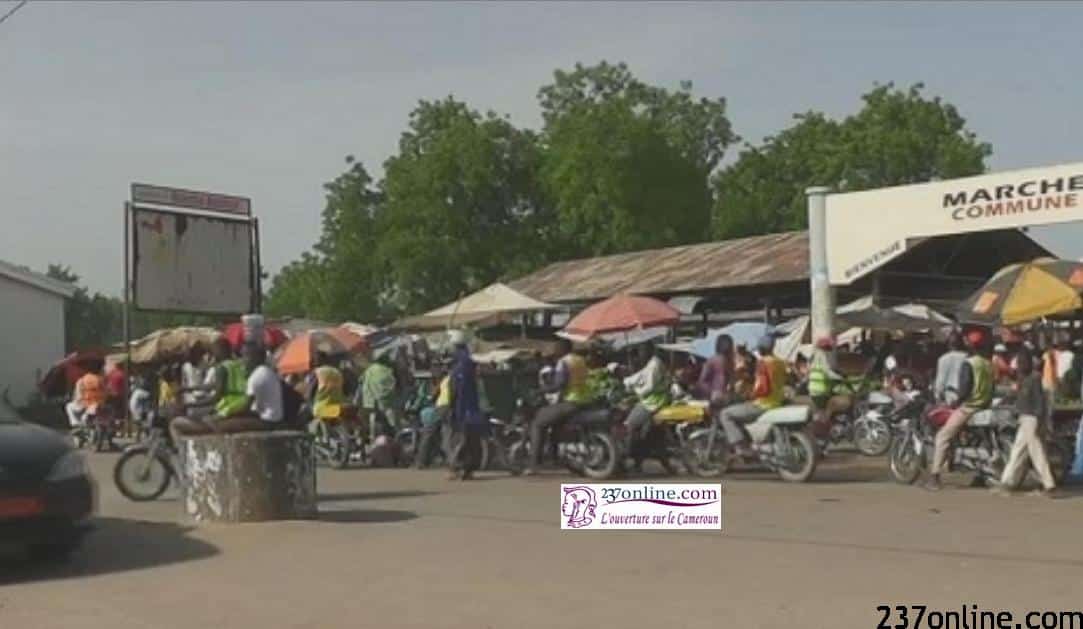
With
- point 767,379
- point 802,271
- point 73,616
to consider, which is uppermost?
point 802,271

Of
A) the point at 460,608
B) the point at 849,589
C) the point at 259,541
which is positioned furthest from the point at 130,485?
the point at 849,589

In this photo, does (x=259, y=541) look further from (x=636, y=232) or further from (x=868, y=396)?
(x=636, y=232)

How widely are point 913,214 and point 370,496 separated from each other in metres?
12.0

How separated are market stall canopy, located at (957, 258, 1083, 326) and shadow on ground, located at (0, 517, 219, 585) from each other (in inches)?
397

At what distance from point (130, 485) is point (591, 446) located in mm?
5325

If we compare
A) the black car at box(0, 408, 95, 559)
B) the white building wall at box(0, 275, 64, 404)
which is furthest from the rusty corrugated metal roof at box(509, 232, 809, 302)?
the black car at box(0, 408, 95, 559)

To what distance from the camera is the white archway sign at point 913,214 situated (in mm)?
21875

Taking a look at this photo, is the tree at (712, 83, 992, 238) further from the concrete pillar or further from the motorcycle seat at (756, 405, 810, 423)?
the concrete pillar

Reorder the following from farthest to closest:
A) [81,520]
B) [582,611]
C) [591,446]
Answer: [591,446], [81,520], [582,611]

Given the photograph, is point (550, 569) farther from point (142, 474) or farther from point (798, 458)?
point (142, 474)

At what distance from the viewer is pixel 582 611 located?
845 centimetres

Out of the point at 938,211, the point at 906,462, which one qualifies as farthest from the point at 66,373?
the point at 906,462

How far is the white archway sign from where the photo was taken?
21875 mm

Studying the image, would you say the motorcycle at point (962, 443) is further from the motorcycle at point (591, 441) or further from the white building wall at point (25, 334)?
the white building wall at point (25, 334)
